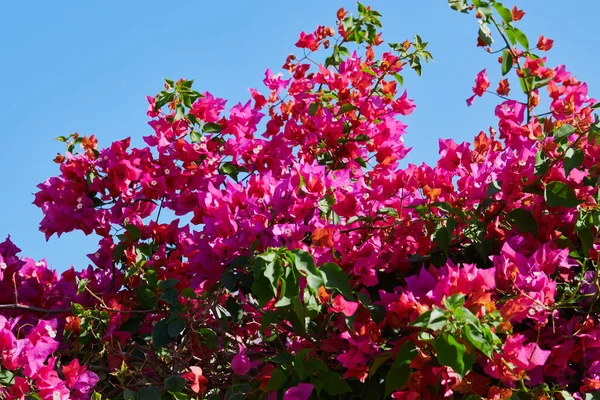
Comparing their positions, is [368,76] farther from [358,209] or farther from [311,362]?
[311,362]

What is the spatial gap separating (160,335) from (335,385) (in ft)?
1.78

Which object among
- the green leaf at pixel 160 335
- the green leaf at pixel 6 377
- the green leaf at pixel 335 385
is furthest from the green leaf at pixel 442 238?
the green leaf at pixel 6 377

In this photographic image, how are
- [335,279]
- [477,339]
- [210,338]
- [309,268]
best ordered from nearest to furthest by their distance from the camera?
1. [477,339]
2. [309,268]
3. [335,279]
4. [210,338]

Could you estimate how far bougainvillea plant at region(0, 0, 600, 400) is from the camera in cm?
189

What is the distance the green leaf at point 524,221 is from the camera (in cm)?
218

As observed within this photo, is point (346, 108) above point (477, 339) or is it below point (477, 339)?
above

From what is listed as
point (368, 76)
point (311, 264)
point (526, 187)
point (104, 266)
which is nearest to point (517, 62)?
point (368, 76)

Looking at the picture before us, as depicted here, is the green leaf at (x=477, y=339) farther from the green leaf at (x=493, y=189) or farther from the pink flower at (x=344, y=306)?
the green leaf at (x=493, y=189)

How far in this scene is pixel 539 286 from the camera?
1.94 metres

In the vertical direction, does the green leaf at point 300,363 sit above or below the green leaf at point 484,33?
below

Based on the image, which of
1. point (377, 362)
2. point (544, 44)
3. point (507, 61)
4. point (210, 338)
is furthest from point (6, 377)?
point (544, 44)

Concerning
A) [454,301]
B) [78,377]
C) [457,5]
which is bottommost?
[454,301]

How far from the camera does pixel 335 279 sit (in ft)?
6.30

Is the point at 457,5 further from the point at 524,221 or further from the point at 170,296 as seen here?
the point at 170,296
